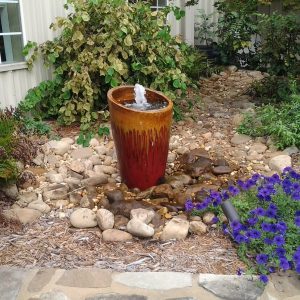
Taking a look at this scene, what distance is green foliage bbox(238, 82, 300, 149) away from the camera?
141 inches

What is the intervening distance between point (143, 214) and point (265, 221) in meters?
0.75

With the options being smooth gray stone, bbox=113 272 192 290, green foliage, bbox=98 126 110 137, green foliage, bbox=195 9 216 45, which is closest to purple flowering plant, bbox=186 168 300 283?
smooth gray stone, bbox=113 272 192 290

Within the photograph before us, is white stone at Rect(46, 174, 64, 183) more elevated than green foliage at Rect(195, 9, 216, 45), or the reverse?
green foliage at Rect(195, 9, 216, 45)

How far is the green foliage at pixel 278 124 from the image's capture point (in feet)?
11.8

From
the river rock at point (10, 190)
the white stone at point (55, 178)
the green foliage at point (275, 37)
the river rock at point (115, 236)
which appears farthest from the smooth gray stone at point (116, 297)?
the green foliage at point (275, 37)

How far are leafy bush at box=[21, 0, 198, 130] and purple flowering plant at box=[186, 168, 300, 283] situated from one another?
191 centimetres

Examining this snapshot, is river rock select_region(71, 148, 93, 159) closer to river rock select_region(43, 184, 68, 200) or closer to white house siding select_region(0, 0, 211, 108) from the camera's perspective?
river rock select_region(43, 184, 68, 200)

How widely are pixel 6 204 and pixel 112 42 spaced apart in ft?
6.92

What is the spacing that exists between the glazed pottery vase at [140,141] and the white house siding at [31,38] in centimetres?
153

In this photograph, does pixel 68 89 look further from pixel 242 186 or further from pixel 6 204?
pixel 242 186

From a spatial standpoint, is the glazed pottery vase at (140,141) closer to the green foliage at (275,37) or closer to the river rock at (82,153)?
the river rock at (82,153)

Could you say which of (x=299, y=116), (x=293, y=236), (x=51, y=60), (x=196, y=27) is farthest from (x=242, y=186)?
(x=196, y=27)

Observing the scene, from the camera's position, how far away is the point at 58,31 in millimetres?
4570

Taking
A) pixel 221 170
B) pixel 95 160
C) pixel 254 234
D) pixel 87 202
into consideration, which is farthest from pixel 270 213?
pixel 95 160
